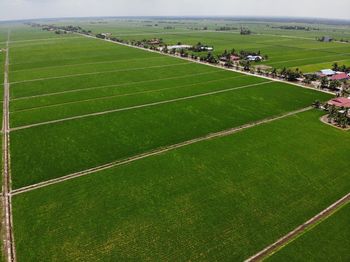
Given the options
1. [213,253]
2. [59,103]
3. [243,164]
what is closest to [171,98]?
[59,103]

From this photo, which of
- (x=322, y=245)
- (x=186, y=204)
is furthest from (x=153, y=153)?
(x=322, y=245)

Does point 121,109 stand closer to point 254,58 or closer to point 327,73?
→ point 327,73

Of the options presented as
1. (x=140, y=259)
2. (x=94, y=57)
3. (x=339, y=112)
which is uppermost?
(x=94, y=57)

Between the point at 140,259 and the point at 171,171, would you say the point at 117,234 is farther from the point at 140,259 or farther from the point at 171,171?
the point at 171,171

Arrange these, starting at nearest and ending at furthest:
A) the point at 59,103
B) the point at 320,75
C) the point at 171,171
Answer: the point at 171,171, the point at 59,103, the point at 320,75

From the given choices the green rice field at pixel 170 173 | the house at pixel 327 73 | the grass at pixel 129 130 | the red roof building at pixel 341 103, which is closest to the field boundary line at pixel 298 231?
the green rice field at pixel 170 173

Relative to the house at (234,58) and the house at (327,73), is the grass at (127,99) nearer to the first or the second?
the house at (327,73)

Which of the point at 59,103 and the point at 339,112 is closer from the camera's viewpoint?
the point at 339,112

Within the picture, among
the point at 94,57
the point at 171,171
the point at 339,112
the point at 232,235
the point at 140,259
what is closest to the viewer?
the point at 140,259
